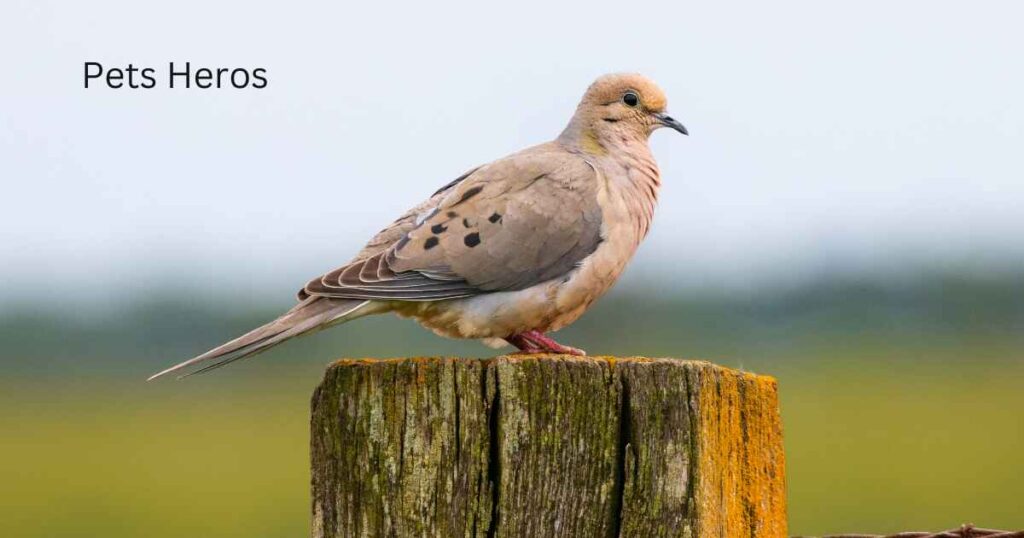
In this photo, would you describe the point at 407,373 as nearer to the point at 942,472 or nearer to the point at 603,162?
the point at 603,162

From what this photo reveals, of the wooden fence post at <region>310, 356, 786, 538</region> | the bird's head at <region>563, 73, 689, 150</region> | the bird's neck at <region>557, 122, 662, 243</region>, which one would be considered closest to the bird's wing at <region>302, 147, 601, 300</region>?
the bird's neck at <region>557, 122, 662, 243</region>

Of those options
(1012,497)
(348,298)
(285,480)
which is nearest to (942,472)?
(1012,497)

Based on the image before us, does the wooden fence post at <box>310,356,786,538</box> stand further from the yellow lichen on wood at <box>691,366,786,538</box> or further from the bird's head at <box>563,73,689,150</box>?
the bird's head at <box>563,73,689,150</box>

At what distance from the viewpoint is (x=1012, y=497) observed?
1251 cm

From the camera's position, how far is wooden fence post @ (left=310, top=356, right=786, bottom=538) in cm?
323

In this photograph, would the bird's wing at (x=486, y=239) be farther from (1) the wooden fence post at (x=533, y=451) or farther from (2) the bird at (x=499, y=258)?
(1) the wooden fence post at (x=533, y=451)

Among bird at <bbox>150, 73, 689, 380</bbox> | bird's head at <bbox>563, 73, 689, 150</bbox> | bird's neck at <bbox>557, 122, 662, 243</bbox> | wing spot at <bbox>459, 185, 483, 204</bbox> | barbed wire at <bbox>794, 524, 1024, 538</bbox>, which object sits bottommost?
barbed wire at <bbox>794, 524, 1024, 538</bbox>

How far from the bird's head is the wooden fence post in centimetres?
270

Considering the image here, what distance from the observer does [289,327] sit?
14.9 ft

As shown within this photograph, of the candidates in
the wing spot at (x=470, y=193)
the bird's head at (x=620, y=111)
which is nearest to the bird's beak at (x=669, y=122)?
the bird's head at (x=620, y=111)

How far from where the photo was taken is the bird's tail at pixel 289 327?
4.16 m

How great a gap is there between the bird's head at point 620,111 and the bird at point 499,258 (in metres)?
0.51

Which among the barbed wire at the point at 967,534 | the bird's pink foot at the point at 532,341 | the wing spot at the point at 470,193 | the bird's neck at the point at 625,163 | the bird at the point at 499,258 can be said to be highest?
the bird's neck at the point at 625,163

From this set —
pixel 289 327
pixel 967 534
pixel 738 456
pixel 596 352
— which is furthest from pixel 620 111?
pixel 596 352
